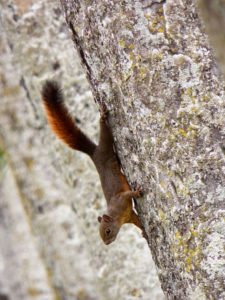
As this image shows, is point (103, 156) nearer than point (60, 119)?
Yes

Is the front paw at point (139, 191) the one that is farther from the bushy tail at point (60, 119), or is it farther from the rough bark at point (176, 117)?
the bushy tail at point (60, 119)

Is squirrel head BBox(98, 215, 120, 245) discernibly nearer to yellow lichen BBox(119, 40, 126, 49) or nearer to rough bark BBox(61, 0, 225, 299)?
rough bark BBox(61, 0, 225, 299)

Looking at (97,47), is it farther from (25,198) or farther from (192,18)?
(25,198)

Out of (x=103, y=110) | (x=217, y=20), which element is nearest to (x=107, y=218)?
(x=103, y=110)

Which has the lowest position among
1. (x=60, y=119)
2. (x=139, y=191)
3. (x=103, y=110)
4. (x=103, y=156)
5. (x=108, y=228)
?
(x=108, y=228)

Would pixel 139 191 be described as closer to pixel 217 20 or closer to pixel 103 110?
pixel 103 110

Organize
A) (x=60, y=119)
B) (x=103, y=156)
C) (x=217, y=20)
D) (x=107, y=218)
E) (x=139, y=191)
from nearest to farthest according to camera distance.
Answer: (x=217, y=20), (x=139, y=191), (x=103, y=156), (x=60, y=119), (x=107, y=218)

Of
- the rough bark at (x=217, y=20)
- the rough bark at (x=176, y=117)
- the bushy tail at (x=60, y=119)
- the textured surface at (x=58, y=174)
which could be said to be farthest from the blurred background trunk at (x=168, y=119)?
the textured surface at (x=58, y=174)

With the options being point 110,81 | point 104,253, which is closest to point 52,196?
point 104,253
